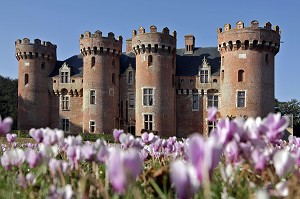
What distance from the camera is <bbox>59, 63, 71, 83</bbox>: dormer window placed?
136 feet

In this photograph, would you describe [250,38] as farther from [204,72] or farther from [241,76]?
[204,72]

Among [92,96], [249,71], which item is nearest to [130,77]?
[92,96]

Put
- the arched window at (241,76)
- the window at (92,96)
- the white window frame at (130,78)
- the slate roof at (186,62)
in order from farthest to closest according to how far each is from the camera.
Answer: the white window frame at (130,78), the slate roof at (186,62), the window at (92,96), the arched window at (241,76)

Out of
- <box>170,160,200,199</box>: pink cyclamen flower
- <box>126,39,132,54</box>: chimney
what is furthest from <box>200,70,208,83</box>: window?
<box>170,160,200,199</box>: pink cyclamen flower

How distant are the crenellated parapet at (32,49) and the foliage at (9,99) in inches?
465

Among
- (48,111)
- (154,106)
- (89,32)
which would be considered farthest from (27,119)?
(154,106)

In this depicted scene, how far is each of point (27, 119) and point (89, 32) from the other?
11236 millimetres

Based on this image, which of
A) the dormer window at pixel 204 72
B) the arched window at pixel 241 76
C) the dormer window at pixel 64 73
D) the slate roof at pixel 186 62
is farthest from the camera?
the dormer window at pixel 64 73

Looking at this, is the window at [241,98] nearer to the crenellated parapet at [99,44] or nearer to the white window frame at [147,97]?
the white window frame at [147,97]

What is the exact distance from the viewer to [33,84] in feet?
137

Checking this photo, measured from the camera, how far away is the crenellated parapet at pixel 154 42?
119 feet

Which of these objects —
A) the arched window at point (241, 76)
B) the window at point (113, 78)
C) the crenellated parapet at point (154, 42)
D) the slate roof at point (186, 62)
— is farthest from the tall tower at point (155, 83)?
the arched window at point (241, 76)

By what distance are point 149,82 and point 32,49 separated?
46.0ft

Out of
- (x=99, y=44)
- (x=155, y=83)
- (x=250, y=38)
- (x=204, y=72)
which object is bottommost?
(x=155, y=83)
